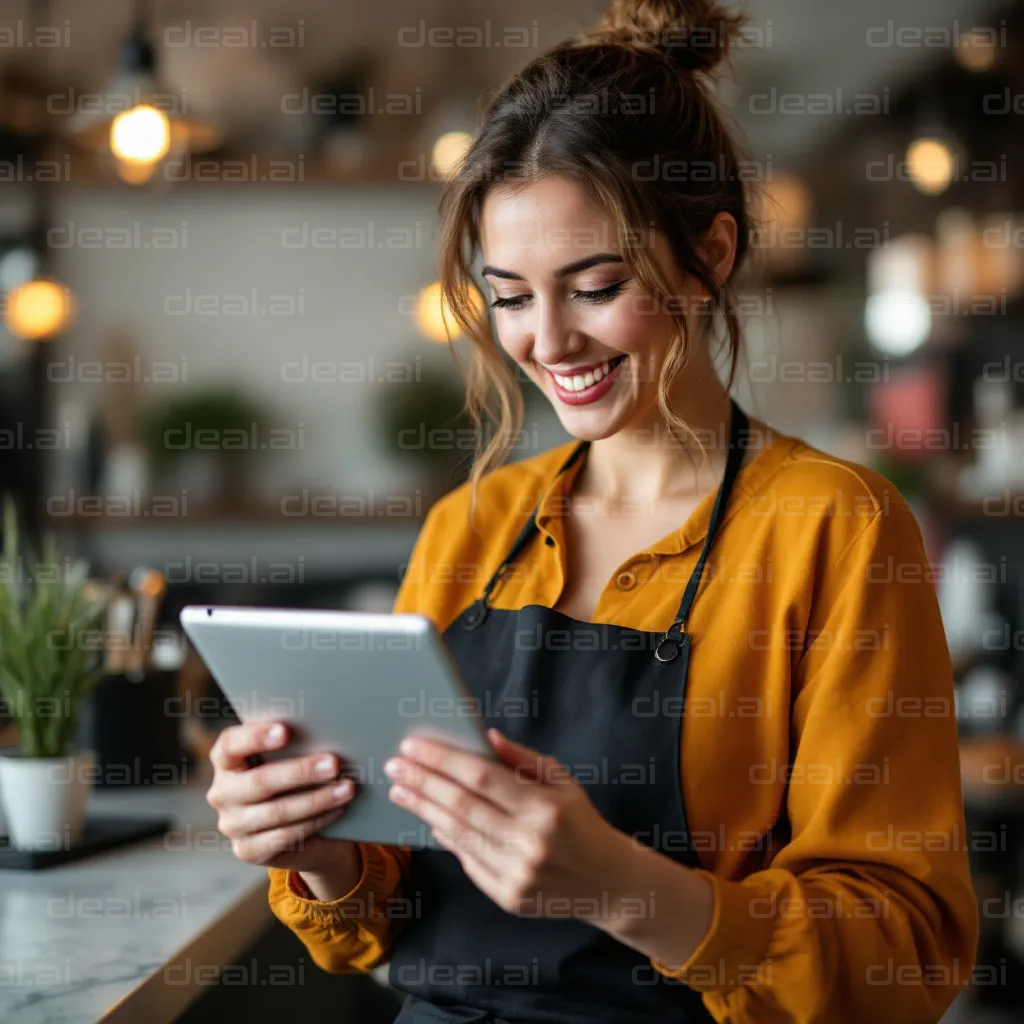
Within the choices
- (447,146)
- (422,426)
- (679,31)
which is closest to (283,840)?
(679,31)

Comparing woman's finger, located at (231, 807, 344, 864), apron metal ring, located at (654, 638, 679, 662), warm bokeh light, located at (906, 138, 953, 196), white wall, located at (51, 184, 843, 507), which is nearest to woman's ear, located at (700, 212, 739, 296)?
apron metal ring, located at (654, 638, 679, 662)

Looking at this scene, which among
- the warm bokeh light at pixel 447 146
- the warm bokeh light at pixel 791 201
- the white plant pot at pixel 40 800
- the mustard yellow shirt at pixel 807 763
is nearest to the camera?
the mustard yellow shirt at pixel 807 763

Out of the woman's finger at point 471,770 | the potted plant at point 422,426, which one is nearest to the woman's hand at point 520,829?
the woman's finger at point 471,770

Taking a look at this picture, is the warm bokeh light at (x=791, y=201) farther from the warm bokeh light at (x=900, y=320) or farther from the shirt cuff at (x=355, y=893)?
the shirt cuff at (x=355, y=893)

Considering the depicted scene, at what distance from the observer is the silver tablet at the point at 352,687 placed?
972 millimetres

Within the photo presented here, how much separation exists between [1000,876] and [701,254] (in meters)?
2.82

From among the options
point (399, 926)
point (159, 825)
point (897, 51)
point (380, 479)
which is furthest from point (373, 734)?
point (897, 51)

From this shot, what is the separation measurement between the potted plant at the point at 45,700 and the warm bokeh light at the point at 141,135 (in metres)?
0.95

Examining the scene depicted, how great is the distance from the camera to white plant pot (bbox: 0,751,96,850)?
5.22 feet

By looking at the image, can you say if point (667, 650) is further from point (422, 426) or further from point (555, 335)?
point (422, 426)

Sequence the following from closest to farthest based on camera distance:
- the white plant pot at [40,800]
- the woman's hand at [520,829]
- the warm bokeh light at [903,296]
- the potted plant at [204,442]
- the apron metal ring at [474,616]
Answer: the woman's hand at [520,829] < the apron metal ring at [474,616] < the white plant pot at [40,800] < the warm bokeh light at [903,296] < the potted plant at [204,442]

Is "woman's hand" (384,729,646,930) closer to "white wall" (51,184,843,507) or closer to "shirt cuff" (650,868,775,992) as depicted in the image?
"shirt cuff" (650,868,775,992)

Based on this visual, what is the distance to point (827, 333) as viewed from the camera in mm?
4055

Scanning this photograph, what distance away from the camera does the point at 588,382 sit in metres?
1.30
